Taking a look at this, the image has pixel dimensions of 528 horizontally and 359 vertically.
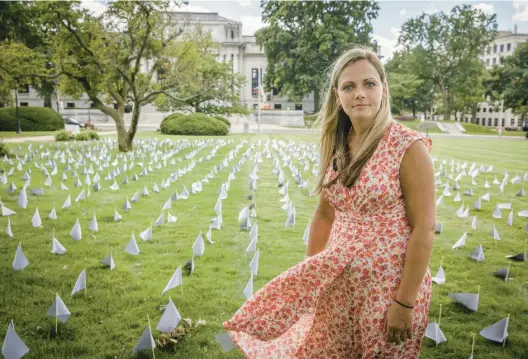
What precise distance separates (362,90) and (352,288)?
961 millimetres

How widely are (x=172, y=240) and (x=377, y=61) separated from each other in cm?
415

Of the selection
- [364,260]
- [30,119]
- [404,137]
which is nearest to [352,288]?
[364,260]

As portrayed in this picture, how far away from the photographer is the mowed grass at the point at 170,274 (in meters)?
3.02

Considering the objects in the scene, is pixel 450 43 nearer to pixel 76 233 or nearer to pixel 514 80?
pixel 514 80

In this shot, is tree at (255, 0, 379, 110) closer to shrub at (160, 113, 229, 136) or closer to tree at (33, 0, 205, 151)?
shrub at (160, 113, 229, 136)

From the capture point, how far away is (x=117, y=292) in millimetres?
3814

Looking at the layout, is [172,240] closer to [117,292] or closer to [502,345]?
[117,292]

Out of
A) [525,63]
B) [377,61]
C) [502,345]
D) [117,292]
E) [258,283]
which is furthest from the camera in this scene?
[525,63]

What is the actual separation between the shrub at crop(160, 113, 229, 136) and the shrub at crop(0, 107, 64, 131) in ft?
29.7

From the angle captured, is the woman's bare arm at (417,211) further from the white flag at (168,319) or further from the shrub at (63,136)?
the shrub at (63,136)

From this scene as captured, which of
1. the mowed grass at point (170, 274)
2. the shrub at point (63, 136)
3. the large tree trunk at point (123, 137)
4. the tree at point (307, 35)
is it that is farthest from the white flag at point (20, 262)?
the tree at point (307, 35)

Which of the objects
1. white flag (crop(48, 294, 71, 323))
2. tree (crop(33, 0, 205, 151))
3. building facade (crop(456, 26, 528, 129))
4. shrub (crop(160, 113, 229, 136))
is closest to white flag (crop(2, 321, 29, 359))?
white flag (crop(48, 294, 71, 323))

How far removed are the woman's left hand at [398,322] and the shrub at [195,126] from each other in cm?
2898

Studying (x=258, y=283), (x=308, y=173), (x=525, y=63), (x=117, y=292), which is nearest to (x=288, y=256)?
(x=258, y=283)
